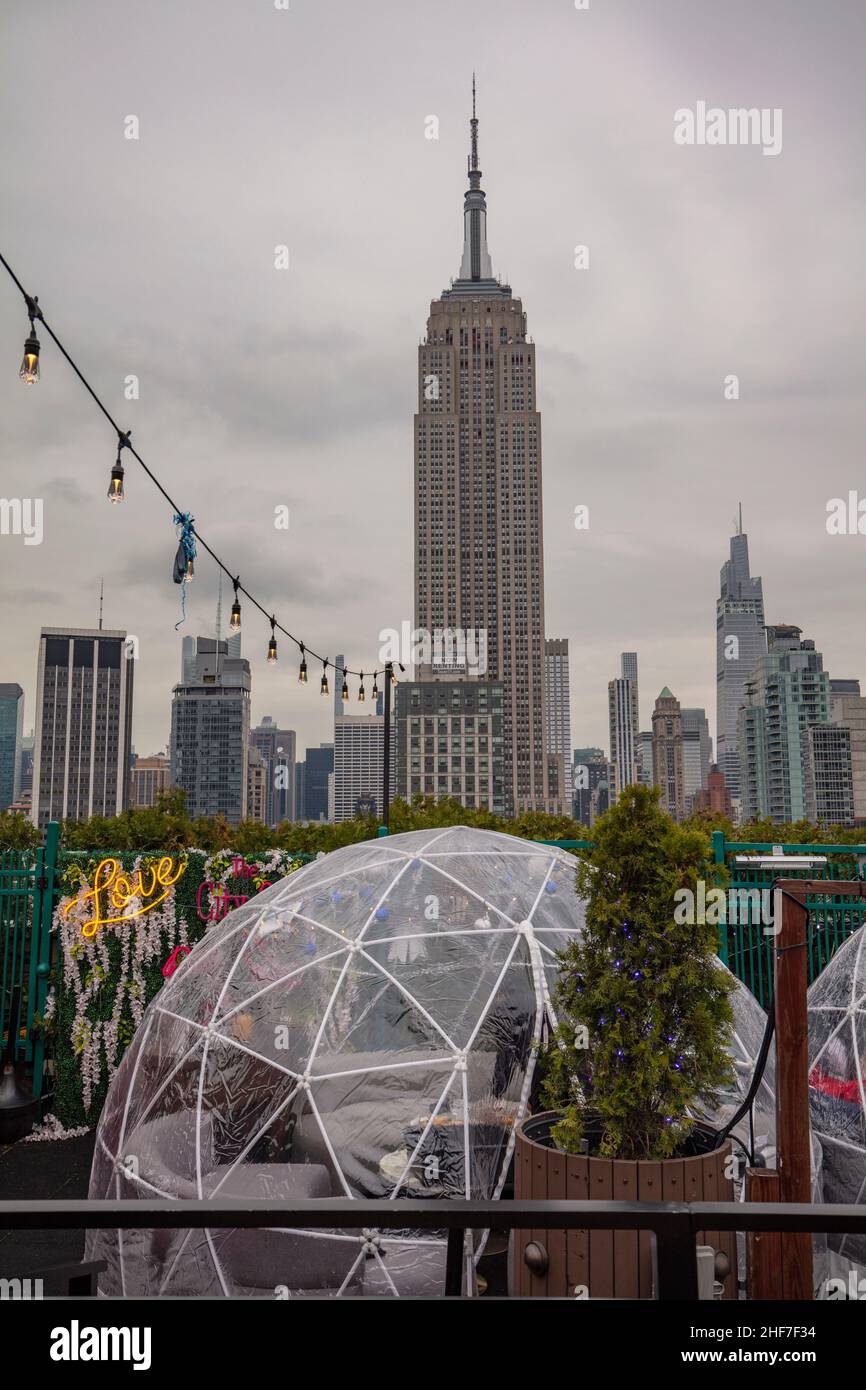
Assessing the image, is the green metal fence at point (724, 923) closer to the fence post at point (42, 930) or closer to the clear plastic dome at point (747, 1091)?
the fence post at point (42, 930)

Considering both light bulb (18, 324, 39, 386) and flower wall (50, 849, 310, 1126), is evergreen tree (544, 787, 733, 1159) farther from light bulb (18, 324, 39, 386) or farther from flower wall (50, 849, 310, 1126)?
flower wall (50, 849, 310, 1126)

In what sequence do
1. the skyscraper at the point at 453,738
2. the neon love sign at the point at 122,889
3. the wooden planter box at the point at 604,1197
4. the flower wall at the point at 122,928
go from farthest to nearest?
the skyscraper at the point at 453,738 < the neon love sign at the point at 122,889 < the flower wall at the point at 122,928 < the wooden planter box at the point at 604,1197

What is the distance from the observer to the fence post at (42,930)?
28.6ft

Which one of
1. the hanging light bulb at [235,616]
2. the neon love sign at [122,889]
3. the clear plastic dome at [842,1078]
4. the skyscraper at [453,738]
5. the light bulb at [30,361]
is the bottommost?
the clear plastic dome at [842,1078]

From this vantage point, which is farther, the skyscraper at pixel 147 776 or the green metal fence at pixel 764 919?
the skyscraper at pixel 147 776

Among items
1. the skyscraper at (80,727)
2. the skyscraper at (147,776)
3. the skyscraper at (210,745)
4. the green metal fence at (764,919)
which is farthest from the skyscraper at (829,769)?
the green metal fence at (764,919)

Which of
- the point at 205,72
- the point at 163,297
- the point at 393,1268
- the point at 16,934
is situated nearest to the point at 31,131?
the point at 205,72

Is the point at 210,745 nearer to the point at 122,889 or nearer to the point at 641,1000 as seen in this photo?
the point at 122,889

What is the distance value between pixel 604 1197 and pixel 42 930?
7.00m

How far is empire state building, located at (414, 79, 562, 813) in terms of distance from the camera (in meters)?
149

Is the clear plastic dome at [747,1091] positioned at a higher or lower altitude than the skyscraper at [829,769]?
lower

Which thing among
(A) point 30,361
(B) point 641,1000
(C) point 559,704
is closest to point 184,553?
(A) point 30,361

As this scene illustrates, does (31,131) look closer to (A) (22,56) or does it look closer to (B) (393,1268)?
(A) (22,56)

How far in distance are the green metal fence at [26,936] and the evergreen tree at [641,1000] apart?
21.3 feet
